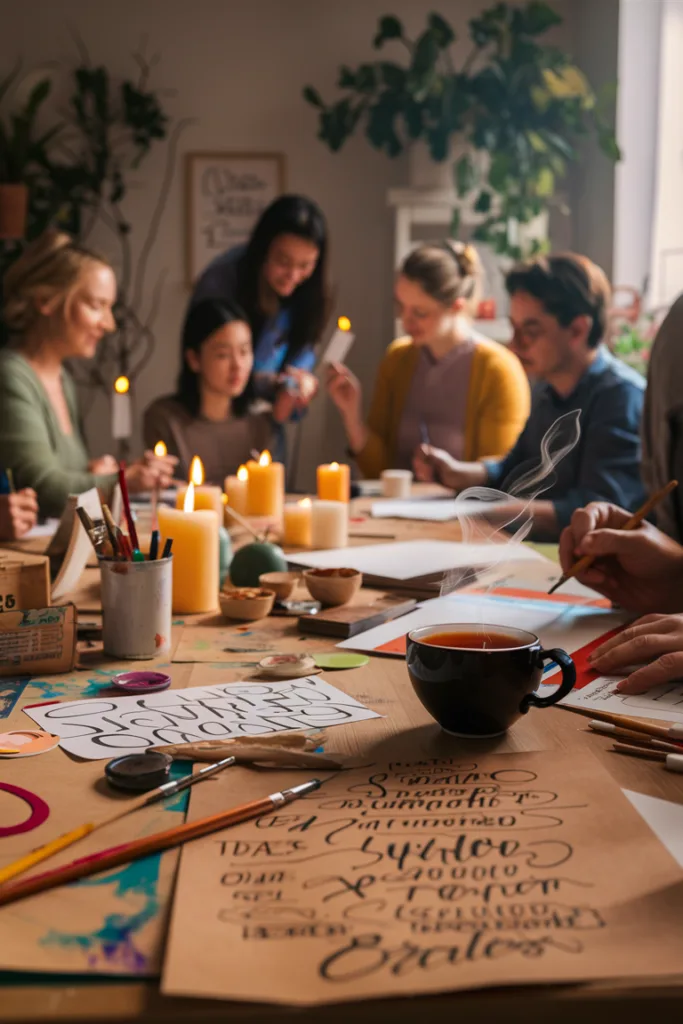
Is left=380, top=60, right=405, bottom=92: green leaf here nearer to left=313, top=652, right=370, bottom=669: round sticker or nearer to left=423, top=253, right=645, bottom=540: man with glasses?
left=423, top=253, right=645, bottom=540: man with glasses

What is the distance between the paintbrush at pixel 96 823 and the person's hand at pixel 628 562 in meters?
0.61

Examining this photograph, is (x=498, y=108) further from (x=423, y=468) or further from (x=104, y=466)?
(x=104, y=466)

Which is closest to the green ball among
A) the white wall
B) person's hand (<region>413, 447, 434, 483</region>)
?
person's hand (<region>413, 447, 434, 483</region>)

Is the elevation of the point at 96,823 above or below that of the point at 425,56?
below

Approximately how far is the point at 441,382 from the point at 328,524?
1.82m

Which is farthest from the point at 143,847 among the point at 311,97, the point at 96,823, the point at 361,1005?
the point at 311,97

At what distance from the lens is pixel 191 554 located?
1.24m

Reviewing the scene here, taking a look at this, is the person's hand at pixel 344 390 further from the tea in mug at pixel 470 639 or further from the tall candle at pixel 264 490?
the tea in mug at pixel 470 639

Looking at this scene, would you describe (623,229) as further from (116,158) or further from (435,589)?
(435,589)

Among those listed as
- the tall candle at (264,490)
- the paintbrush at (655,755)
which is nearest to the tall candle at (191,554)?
the paintbrush at (655,755)

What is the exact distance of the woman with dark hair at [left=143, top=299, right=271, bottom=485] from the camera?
3012mm

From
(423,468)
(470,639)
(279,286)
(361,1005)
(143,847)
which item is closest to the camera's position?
(361,1005)

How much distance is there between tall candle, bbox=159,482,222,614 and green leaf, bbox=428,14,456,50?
328 centimetres

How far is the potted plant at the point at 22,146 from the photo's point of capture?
3.76 metres
